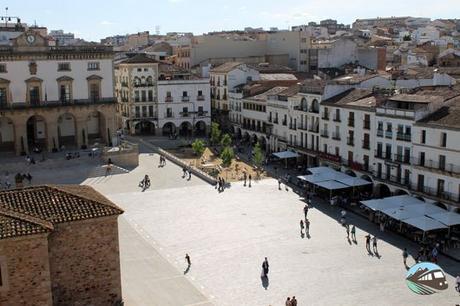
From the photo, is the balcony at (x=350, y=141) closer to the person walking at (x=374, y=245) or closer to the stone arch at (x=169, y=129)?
the person walking at (x=374, y=245)

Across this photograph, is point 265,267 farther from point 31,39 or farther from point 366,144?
point 31,39

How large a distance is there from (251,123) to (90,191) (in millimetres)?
53059

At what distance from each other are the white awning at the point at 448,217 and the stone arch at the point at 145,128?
178 feet

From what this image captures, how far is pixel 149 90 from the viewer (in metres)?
87.7

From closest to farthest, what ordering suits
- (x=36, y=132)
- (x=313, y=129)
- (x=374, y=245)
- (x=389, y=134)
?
(x=374, y=245), (x=389, y=134), (x=313, y=129), (x=36, y=132)

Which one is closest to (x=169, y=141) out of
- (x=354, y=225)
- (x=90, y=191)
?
(x=354, y=225)

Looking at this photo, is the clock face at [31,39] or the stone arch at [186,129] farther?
the stone arch at [186,129]

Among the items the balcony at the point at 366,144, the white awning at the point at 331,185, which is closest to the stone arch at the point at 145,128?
the balcony at the point at 366,144

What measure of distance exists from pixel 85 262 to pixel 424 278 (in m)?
15.8

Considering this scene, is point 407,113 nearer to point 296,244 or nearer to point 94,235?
point 296,244

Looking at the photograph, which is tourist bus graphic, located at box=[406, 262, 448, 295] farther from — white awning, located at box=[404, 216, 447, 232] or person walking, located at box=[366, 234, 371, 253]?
white awning, located at box=[404, 216, 447, 232]

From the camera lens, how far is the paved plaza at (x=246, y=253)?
107 ft

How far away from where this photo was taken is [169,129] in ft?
299

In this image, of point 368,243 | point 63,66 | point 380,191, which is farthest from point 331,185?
point 63,66
